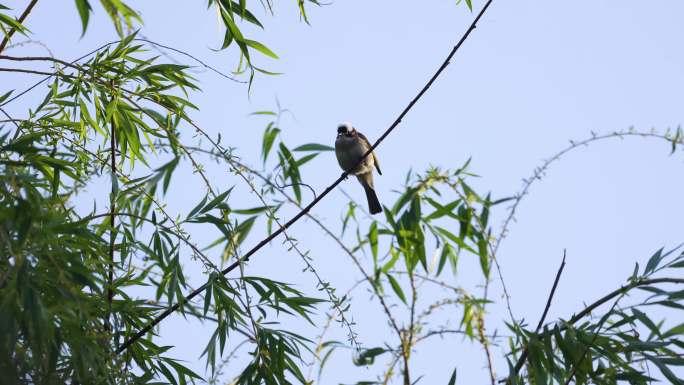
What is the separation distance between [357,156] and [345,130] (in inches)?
18.3

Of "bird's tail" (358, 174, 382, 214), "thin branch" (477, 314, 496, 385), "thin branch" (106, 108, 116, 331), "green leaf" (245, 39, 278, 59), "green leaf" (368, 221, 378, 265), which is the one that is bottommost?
"thin branch" (477, 314, 496, 385)

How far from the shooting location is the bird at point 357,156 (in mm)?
7219

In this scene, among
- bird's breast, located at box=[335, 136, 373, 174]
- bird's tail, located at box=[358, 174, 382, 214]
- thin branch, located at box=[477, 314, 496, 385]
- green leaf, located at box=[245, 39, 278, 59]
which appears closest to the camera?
thin branch, located at box=[477, 314, 496, 385]

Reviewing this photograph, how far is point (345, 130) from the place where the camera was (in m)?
7.61

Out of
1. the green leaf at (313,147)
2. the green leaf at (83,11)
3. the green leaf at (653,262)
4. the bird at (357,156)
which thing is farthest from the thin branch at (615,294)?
the bird at (357,156)

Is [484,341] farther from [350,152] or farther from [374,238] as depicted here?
[350,152]

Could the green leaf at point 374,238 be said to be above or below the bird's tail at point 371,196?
below

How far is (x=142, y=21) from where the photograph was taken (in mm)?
2725

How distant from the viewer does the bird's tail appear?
24.8 ft

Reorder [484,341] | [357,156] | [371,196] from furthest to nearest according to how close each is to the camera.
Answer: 1. [371,196]
2. [357,156]
3. [484,341]

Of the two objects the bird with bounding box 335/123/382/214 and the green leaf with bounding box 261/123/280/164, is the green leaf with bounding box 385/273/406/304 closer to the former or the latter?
the green leaf with bounding box 261/123/280/164

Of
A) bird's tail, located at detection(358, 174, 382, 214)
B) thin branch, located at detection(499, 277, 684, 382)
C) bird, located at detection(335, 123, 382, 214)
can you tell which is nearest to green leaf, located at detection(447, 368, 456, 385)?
thin branch, located at detection(499, 277, 684, 382)

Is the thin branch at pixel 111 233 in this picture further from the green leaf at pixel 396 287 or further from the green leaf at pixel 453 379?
the green leaf at pixel 453 379

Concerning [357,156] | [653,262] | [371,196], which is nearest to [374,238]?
[653,262]
